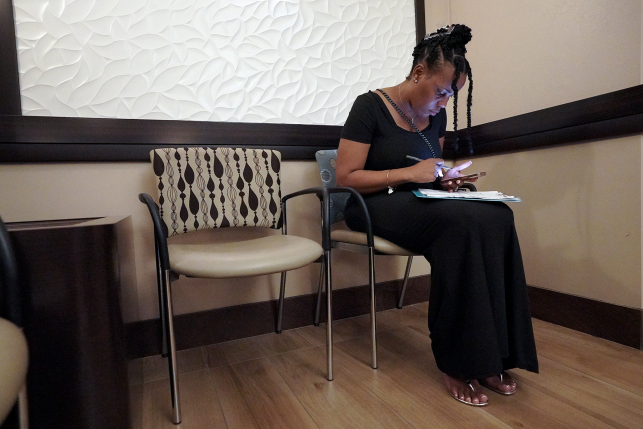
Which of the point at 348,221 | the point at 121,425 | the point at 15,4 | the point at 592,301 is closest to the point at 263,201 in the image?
the point at 348,221

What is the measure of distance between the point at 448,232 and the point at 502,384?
1.66 feet

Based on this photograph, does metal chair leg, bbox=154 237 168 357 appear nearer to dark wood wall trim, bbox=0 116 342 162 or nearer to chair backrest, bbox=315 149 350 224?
dark wood wall trim, bbox=0 116 342 162

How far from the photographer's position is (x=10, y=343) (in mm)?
474

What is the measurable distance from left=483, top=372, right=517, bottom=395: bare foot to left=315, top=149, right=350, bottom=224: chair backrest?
2.79 ft

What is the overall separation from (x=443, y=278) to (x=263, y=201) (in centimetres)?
76

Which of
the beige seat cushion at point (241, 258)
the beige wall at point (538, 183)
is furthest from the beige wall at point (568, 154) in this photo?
the beige seat cushion at point (241, 258)

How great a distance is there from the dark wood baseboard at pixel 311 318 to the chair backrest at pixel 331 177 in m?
0.45

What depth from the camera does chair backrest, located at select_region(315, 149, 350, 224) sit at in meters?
1.59

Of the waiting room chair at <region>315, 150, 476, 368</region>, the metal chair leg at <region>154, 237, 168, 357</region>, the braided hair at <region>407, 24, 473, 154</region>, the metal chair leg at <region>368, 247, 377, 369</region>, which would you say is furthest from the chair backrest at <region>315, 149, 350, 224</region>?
the metal chair leg at <region>154, 237, 168, 357</region>

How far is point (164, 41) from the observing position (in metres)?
1.52

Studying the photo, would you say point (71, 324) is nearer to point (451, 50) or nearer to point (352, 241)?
point (352, 241)

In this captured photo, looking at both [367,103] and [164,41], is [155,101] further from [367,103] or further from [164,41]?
[367,103]

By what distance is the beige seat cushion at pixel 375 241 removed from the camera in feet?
4.13

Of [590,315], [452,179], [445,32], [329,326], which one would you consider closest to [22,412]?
[329,326]
